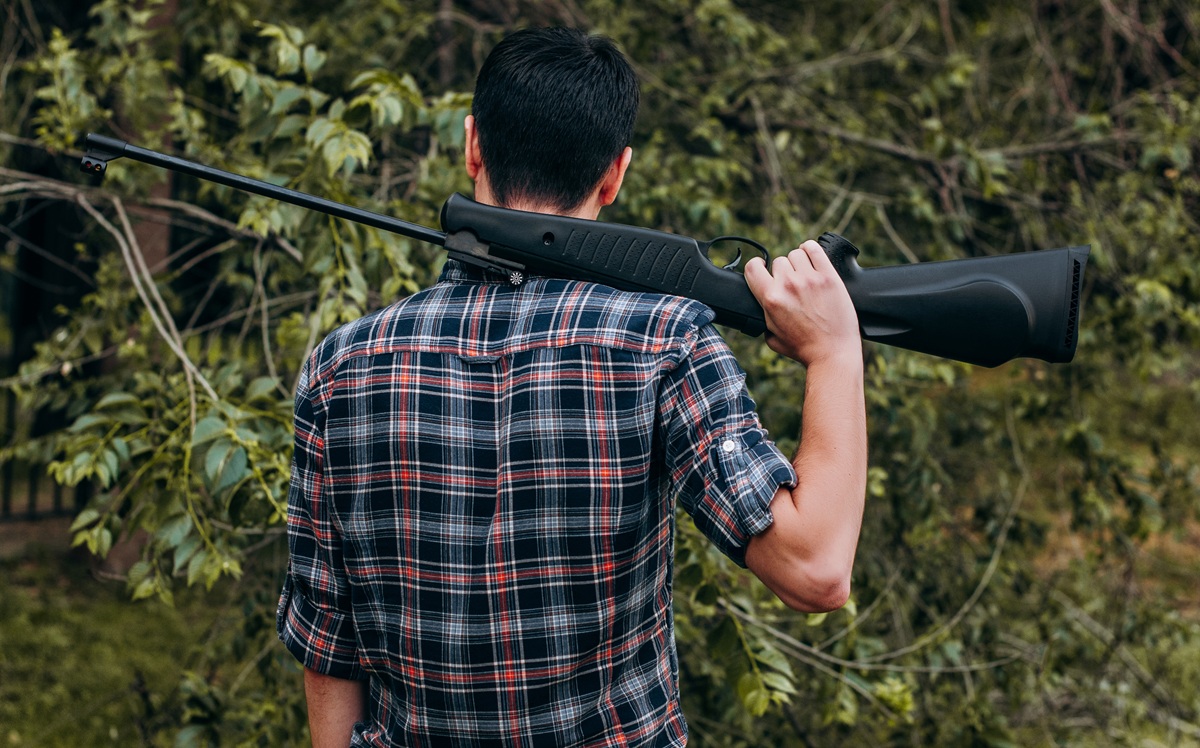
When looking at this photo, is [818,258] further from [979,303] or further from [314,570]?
[314,570]

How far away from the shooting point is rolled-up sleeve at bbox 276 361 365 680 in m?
1.42

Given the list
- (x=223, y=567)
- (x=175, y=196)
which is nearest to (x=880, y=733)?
(x=223, y=567)

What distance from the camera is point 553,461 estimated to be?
4.20 feet

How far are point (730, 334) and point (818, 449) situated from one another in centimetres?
199

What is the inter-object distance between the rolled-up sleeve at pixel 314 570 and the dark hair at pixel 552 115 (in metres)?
0.40

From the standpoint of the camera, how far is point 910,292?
5.08 ft

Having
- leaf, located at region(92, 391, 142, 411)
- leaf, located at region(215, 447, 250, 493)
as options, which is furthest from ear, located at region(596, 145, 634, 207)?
leaf, located at region(92, 391, 142, 411)

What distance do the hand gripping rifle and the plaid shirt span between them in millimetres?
208

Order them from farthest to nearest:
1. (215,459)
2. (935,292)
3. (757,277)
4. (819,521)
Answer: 1. (215,459)
2. (935,292)
3. (757,277)
4. (819,521)

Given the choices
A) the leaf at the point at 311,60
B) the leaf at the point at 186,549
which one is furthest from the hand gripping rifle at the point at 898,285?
the leaf at the point at 311,60

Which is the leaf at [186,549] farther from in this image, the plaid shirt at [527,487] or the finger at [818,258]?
the finger at [818,258]

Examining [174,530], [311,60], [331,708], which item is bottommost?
[331,708]

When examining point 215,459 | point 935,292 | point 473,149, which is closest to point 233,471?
point 215,459

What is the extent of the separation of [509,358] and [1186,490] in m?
3.56
